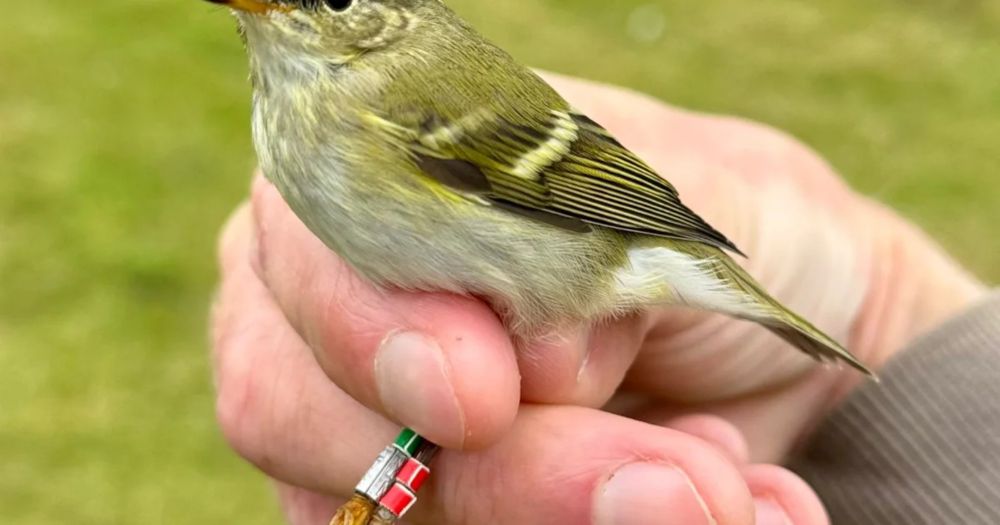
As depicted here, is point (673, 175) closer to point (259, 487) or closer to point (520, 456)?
point (520, 456)

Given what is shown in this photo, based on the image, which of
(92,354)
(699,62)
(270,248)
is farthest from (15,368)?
(699,62)

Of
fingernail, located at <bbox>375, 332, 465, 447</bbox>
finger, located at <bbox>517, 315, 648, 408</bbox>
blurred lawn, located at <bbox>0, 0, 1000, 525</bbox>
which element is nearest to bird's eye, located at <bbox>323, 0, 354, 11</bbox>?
fingernail, located at <bbox>375, 332, 465, 447</bbox>

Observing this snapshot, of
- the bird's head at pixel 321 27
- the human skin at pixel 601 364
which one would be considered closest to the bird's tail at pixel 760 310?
the human skin at pixel 601 364

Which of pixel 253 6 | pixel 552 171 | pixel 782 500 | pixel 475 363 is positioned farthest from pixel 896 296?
pixel 253 6

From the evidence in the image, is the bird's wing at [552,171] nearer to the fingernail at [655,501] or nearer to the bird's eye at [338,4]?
the bird's eye at [338,4]

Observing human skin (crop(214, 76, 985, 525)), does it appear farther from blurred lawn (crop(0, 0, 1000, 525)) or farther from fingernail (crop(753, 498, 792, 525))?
blurred lawn (crop(0, 0, 1000, 525))

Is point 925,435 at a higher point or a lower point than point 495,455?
higher

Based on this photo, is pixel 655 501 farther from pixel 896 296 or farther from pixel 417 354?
pixel 896 296
